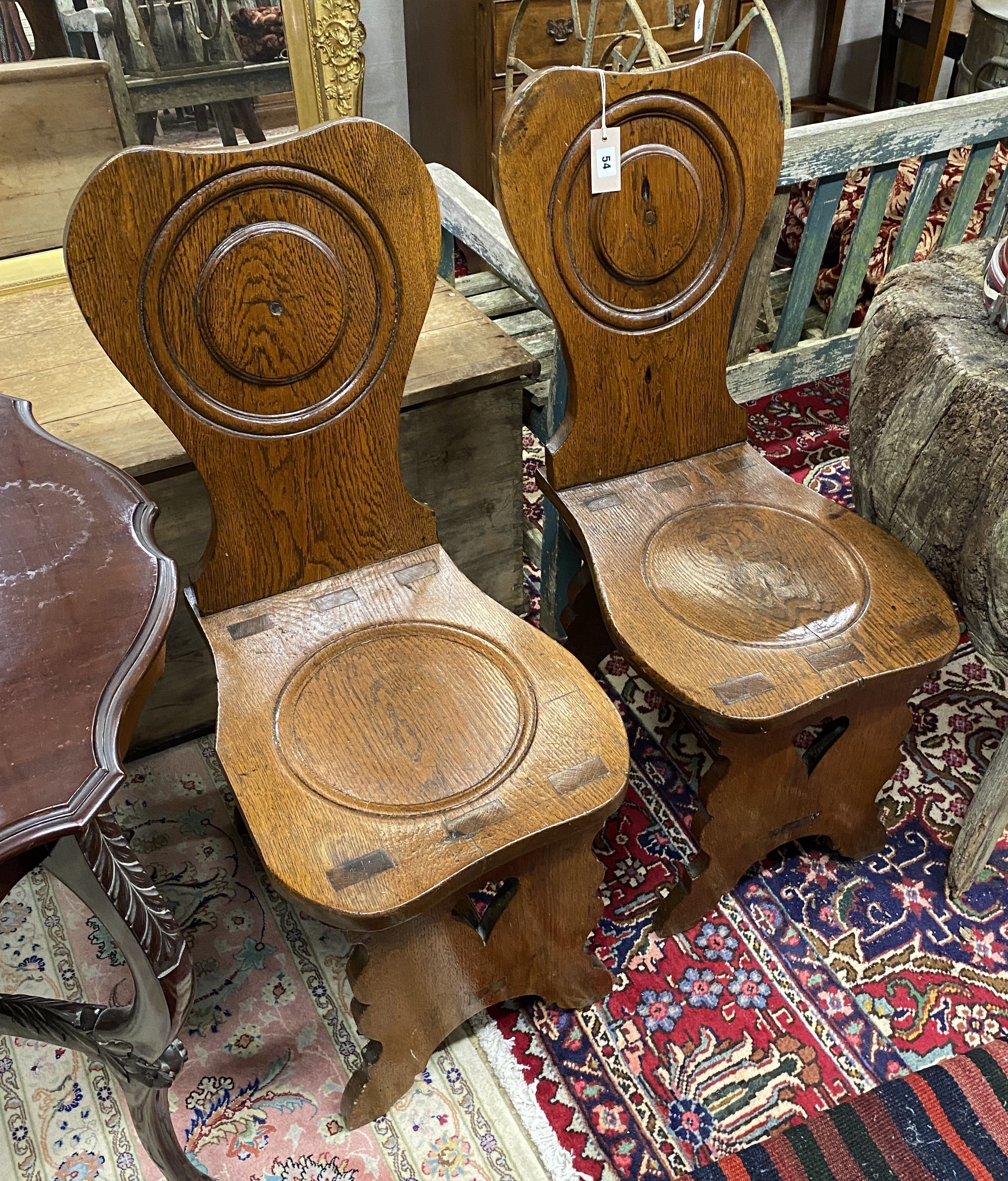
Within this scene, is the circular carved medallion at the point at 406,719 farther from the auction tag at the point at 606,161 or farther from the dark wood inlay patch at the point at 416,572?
the auction tag at the point at 606,161

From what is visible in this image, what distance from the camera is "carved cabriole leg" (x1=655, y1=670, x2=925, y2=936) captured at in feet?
4.42

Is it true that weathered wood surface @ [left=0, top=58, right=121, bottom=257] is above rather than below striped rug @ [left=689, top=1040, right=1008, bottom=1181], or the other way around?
above

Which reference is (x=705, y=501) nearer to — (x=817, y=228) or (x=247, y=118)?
(x=817, y=228)

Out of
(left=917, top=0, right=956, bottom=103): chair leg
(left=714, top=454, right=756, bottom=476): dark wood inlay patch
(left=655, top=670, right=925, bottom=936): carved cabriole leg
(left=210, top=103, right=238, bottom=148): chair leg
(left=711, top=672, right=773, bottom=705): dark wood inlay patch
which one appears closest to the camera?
(left=711, top=672, right=773, bottom=705): dark wood inlay patch

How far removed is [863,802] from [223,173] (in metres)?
1.31

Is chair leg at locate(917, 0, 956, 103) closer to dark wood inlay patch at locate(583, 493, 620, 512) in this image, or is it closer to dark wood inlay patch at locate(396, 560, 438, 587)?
dark wood inlay patch at locate(583, 493, 620, 512)

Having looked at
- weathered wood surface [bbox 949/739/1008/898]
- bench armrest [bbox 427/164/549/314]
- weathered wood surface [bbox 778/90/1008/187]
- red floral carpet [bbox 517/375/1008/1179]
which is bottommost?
red floral carpet [bbox 517/375/1008/1179]

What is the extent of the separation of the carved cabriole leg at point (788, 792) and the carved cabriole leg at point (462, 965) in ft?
0.72

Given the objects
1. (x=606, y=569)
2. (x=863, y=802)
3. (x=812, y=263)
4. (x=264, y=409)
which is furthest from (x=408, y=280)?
(x=812, y=263)

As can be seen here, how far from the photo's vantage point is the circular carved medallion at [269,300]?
114 cm

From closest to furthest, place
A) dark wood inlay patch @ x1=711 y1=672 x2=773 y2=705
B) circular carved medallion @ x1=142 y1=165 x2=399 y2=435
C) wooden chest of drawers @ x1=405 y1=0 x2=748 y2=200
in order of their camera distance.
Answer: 1. circular carved medallion @ x1=142 y1=165 x2=399 y2=435
2. dark wood inlay patch @ x1=711 y1=672 x2=773 y2=705
3. wooden chest of drawers @ x1=405 y1=0 x2=748 y2=200

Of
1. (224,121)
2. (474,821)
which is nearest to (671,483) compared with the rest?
(474,821)

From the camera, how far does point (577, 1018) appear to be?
1.45 metres

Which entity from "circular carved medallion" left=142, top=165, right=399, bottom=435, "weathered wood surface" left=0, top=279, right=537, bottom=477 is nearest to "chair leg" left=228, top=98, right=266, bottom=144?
"weathered wood surface" left=0, top=279, right=537, bottom=477
